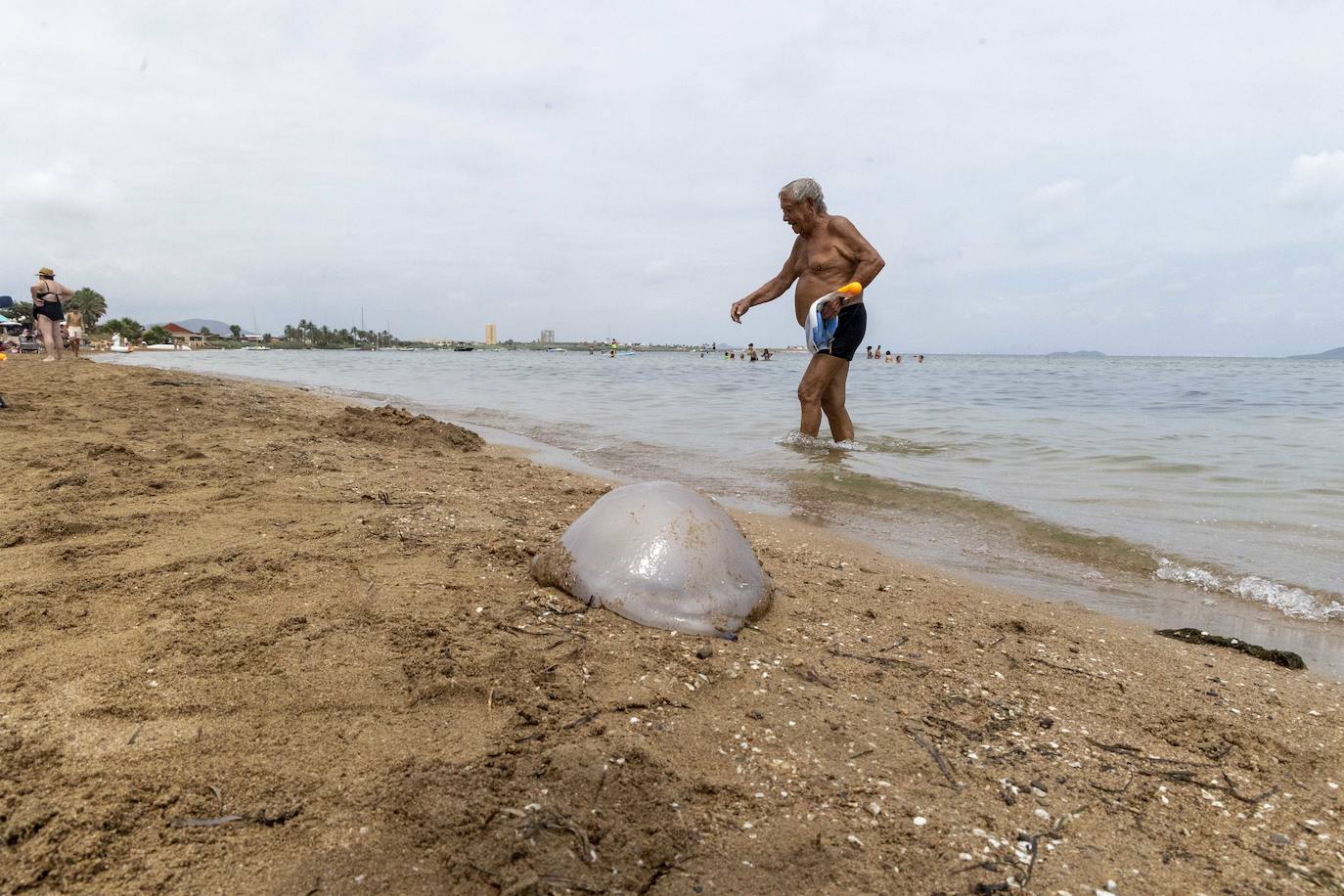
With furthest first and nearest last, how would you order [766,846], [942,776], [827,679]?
[827,679], [942,776], [766,846]

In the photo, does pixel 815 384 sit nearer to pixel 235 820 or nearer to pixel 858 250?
pixel 858 250

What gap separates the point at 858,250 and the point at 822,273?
1.20 feet

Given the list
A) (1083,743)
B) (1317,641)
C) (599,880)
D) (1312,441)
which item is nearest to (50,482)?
(599,880)

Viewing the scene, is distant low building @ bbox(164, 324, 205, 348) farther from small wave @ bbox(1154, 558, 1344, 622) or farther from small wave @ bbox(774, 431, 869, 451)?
small wave @ bbox(1154, 558, 1344, 622)

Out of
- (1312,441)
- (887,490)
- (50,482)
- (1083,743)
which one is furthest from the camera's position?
(1312,441)

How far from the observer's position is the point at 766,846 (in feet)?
4.27

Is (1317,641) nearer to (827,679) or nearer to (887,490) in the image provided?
(827,679)

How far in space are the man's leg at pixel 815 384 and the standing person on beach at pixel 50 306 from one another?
12832mm

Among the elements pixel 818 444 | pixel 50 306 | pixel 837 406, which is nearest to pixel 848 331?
pixel 837 406

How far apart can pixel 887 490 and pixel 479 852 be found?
14.9 feet

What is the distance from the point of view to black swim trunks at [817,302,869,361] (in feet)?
19.5

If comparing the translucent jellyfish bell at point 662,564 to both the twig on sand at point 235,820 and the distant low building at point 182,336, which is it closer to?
the twig on sand at point 235,820

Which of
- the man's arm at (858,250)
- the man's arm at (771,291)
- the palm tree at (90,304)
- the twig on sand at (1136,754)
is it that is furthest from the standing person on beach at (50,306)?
the palm tree at (90,304)

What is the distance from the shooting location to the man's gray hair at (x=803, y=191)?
581 centimetres
